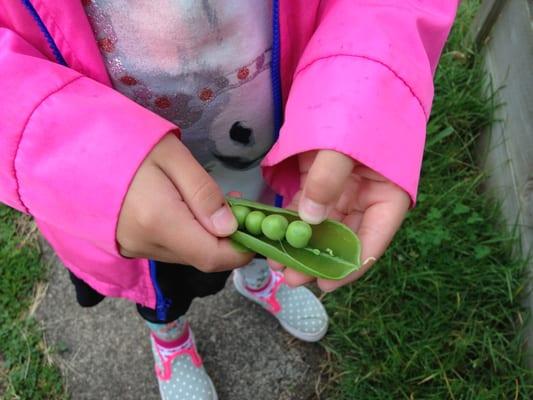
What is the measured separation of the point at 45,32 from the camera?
2.45 feet

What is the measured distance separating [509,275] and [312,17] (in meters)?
1.08

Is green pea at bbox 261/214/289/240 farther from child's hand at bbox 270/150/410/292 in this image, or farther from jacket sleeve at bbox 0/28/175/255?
jacket sleeve at bbox 0/28/175/255

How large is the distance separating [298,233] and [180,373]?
3.12 feet

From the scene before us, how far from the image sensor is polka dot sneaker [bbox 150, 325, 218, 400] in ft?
5.05

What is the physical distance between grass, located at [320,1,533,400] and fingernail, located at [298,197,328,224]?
0.91 meters

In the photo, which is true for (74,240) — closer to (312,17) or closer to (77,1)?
(77,1)

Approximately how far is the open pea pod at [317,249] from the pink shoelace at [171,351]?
2.74ft

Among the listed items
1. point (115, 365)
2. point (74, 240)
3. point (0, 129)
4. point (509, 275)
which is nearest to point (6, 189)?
point (0, 129)

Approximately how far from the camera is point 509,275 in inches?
62.2

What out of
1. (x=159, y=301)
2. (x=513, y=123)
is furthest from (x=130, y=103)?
(x=513, y=123)

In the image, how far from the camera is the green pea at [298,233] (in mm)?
766

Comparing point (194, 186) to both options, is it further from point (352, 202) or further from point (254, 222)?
point (352, 202)

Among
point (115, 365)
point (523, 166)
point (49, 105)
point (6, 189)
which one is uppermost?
point (49, 105)

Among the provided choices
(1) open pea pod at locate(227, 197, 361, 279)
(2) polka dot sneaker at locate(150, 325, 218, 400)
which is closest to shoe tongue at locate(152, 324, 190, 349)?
(2) polka dot sneaker at locate(150, 325, 218, 400)
